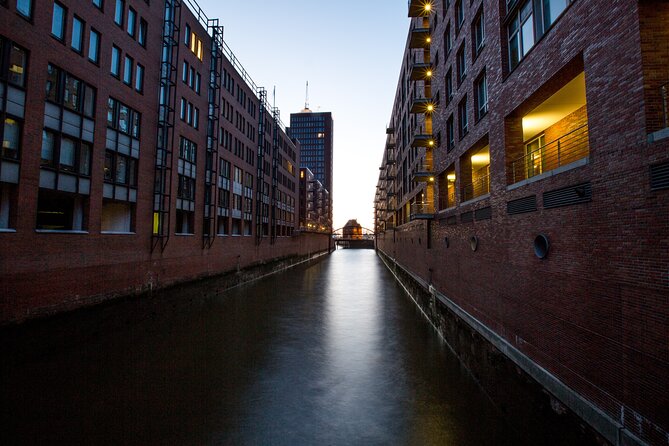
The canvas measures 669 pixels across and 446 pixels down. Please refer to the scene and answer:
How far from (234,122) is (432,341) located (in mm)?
30916

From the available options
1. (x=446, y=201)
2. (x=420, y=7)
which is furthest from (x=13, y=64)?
(x=420, y=7)

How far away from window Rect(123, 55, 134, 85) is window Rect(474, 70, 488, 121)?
19281 mm

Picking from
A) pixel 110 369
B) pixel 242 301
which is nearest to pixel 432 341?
pixel 110 369

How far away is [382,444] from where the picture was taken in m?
6.09

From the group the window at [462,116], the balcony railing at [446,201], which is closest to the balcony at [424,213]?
the balcony railing at [446,201]

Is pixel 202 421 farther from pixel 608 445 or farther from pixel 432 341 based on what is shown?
pixel 432 341

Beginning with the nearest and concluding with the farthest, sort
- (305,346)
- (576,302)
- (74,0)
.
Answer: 1. (576,302)
2. (305,346)
3. (74,0)

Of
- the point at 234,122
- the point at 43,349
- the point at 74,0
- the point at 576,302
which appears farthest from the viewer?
the point at 234,122

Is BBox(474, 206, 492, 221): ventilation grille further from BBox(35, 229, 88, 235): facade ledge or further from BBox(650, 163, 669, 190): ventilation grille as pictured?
BBox(35, 229, 88, 235): facade ledge

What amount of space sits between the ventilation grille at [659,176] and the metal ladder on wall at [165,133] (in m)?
23.6

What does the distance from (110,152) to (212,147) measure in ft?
39.0

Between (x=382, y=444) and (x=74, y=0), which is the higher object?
(x=74, y=0)

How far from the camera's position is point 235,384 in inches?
328

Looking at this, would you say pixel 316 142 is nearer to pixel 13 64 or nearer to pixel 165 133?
pixel 165 133
